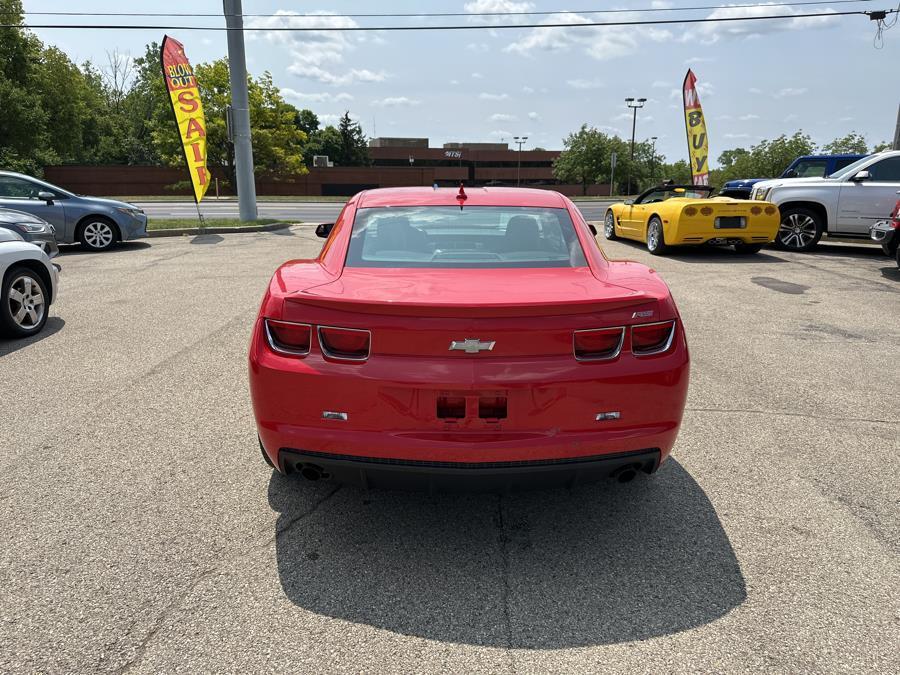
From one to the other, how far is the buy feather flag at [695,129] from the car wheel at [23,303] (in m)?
19.6

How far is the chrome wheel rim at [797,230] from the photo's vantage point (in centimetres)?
1269

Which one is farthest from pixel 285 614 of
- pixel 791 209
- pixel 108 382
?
pixel 791 209

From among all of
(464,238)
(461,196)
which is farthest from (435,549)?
(461,196)

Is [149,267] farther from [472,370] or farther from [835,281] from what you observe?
[835,281]

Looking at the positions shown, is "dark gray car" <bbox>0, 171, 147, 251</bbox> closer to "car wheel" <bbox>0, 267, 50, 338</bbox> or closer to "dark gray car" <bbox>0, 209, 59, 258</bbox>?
"dark gray car" <bbox>0, 209, 59, 258</bbox>

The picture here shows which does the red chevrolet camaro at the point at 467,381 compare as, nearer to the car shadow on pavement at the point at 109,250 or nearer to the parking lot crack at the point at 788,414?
the parking lot crack at the point at 788,414

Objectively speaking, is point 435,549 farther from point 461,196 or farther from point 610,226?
point 610,226

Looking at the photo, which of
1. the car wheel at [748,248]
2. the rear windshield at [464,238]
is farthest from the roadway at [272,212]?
the rear windshield at [464,238]

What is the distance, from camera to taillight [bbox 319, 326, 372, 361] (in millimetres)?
2545

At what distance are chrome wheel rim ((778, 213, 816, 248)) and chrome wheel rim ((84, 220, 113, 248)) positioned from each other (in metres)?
13.5

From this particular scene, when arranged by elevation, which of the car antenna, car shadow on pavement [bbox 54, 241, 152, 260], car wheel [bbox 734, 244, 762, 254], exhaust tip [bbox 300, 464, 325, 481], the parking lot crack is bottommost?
the parking lot crack

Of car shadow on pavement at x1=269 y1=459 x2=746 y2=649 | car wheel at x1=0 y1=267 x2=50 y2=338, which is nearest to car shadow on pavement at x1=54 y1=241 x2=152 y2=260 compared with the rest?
car wheel at x1=0 y1=267 x2=50 y2=338

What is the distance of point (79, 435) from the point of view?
13.1 feet

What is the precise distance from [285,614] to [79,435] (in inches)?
93.5
